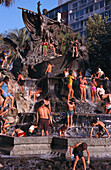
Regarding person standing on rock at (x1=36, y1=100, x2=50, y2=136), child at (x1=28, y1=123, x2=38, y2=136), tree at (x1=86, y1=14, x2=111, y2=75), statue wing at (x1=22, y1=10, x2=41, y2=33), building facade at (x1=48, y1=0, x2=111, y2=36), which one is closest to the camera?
person standing on rock at (x1=36, y1=100, x2=50, y2=136)

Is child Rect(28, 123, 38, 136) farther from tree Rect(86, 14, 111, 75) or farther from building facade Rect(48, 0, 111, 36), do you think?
building facade Rect(48, 0, 111, 36)

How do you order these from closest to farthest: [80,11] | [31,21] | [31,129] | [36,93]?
[31,129]
[36,93]
[31,21]
[80,11]

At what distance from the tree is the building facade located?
23088 mm

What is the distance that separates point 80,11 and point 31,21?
39.6 meters

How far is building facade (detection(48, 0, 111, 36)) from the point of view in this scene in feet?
187

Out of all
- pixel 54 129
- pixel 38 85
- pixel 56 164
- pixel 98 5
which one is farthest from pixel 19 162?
pixel 98 5

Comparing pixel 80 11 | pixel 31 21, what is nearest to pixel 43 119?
pixel 31 21

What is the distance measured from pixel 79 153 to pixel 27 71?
17.0 metres

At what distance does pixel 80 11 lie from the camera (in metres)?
63.4

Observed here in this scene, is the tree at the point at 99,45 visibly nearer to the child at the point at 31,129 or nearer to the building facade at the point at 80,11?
the child at the point at 31,129

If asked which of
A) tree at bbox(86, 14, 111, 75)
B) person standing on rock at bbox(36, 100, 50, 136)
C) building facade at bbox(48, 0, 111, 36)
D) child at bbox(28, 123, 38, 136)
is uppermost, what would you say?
building facade at bbox(48, 0, 111, 36)

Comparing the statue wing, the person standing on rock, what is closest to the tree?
the statue wing

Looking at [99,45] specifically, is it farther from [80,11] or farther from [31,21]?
[80,11]

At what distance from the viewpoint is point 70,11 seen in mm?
66312
